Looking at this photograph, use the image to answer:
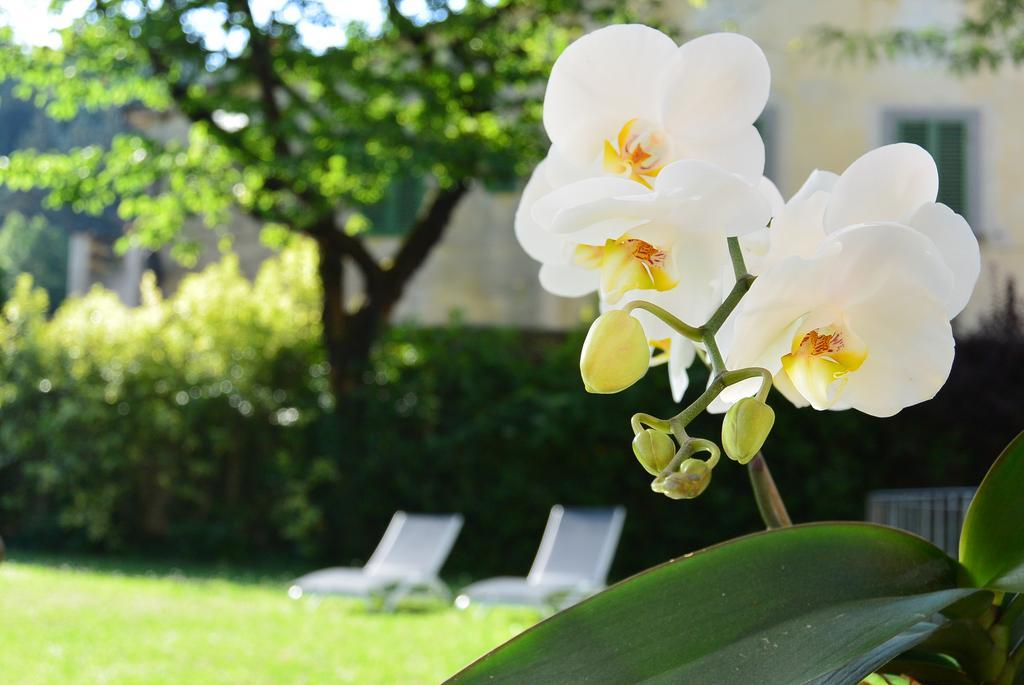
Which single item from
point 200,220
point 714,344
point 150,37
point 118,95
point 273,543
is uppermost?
point 714,344

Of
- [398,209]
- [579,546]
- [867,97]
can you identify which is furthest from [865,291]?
[867,97]

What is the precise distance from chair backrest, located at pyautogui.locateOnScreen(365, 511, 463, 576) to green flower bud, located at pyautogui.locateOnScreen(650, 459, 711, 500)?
8.86m

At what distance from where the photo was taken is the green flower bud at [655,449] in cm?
72

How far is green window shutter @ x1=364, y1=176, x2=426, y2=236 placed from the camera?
44.9 feet

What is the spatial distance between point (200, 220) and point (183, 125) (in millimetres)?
1484

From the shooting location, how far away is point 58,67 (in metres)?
10.4

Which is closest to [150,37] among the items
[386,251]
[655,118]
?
[386,251]

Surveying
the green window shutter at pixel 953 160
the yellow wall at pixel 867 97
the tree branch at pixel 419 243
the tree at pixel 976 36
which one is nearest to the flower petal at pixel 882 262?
the tree at pixel 976 36

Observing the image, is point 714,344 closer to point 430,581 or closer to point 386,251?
point 430,581

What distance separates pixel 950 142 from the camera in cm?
1320

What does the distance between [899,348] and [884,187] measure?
106 mm

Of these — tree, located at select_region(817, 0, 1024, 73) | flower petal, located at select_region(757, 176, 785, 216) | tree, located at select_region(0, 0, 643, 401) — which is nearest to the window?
tree, located at select_region(817, 0, 1024, 73)

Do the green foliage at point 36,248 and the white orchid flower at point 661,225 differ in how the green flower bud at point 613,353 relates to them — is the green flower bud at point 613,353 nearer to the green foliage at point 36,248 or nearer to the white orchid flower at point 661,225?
the white orchid flower at point 661,225

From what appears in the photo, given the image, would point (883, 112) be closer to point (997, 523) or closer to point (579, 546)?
point (579, 546)
